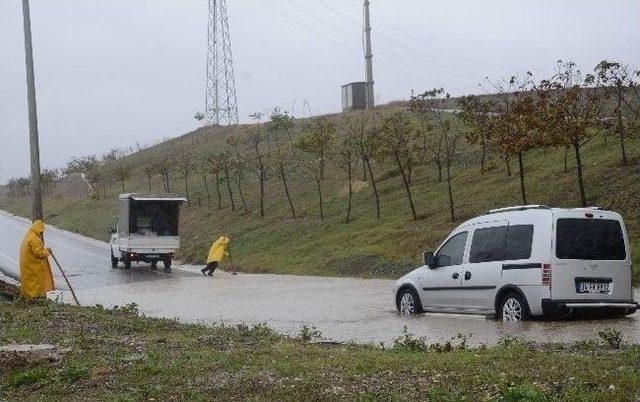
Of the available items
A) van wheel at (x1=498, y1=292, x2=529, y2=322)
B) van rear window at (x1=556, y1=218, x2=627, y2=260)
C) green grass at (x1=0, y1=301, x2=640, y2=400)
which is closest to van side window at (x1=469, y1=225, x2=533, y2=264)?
van rear window at (x1=556, y1=218, x2=627, y2=260)

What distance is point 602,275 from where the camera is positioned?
1432 centimetres

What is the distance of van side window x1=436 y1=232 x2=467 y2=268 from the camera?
1584 centimetres

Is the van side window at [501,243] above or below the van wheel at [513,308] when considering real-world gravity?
above

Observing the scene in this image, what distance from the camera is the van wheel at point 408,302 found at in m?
16.7

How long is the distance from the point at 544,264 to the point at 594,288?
1.02 m

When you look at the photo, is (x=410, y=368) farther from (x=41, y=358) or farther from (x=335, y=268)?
(x=335, y=268)

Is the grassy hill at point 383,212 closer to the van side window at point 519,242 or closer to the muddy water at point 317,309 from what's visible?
the muddy water at point 317,309

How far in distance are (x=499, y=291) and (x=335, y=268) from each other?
1775cm

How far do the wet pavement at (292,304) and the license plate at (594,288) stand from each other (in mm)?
503

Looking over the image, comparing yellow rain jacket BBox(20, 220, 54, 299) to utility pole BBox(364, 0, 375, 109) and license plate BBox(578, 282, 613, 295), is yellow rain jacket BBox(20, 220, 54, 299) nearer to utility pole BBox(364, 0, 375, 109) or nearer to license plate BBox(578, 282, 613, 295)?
license plate BBox(578, 282, 613, 295)

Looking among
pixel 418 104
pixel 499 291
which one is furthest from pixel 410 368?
Result: pixel 418 104

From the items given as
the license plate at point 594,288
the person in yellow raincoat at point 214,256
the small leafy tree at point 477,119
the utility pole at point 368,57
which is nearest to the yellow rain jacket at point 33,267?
the license plate at point 594,288

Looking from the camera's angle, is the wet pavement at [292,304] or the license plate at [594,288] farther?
the license plate at [594,288]

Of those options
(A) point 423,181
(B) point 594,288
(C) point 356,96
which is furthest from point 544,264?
(C) point 356,96
